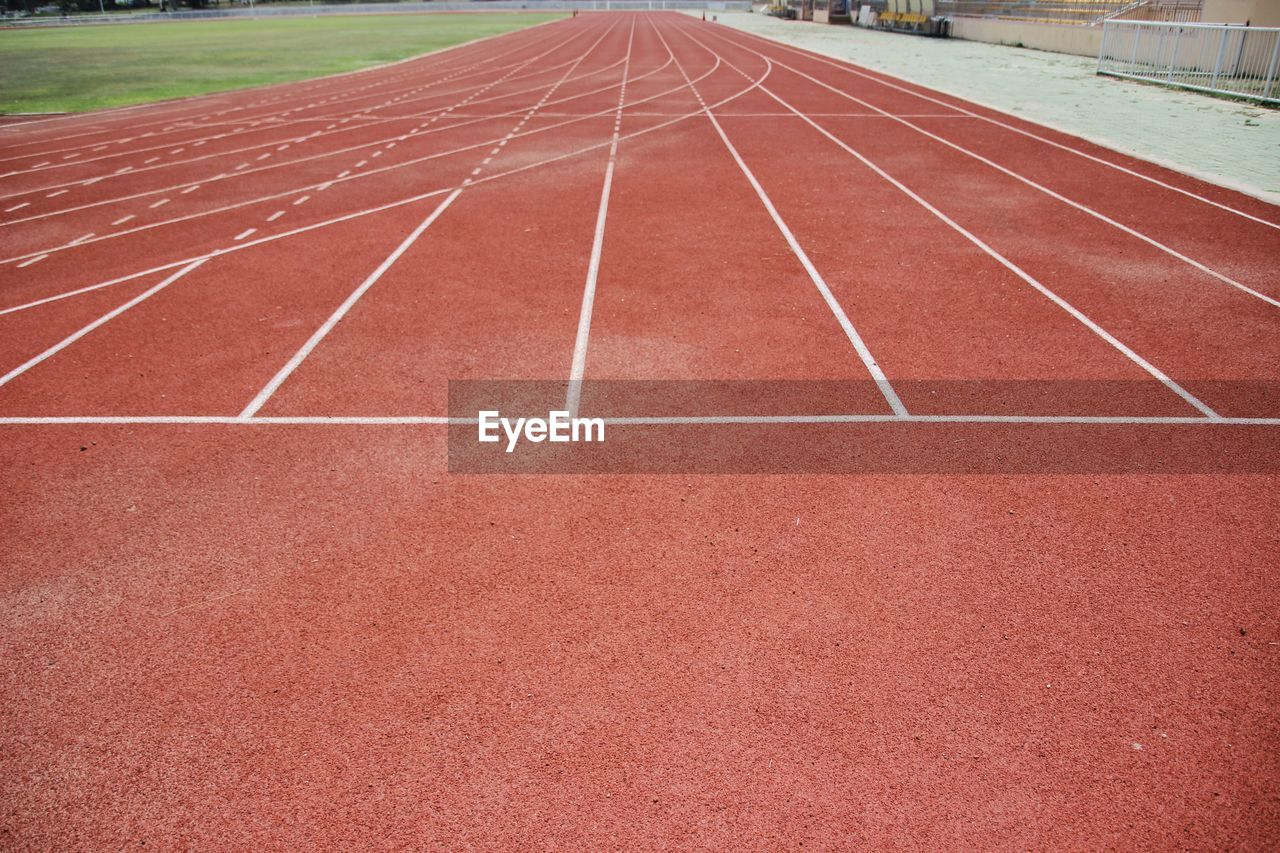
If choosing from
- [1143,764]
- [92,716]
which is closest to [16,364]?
[92,716]

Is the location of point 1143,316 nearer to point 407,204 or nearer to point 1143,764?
point 1143,764

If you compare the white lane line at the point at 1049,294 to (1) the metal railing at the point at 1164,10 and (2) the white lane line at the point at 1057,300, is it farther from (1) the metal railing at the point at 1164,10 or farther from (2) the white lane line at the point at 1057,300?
(1) the metal railing at the point at 1164,10

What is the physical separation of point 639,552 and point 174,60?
121 feet

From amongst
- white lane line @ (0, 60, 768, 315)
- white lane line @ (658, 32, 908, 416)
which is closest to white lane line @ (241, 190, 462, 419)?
white lane line @ (0, 60, 768, 315)

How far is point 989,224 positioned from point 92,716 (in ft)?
32.0

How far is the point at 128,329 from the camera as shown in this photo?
277 inches

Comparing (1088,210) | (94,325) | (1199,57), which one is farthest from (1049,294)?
(1199,57)

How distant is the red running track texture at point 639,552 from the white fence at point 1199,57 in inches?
412

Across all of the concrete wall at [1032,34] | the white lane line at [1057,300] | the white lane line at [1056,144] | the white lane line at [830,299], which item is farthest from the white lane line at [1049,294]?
the concrete wall at [1032,34]

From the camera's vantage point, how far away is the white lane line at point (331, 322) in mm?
5828

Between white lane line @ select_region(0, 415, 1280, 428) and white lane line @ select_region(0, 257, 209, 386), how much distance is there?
96cm

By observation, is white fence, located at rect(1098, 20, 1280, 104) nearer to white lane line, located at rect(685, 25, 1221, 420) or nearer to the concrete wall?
the concrete wall

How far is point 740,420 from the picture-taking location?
5.44 metres

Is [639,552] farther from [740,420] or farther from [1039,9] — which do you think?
[1039,9]
